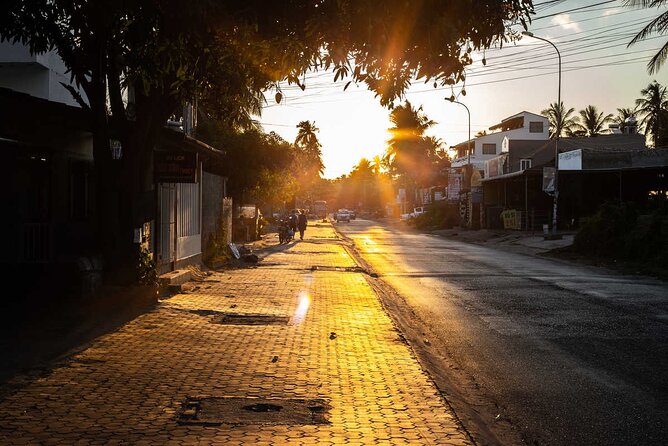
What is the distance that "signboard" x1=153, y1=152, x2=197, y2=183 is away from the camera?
13.8 meters

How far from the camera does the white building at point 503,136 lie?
80.5 m

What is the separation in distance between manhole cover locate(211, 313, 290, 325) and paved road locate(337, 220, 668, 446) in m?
1.99

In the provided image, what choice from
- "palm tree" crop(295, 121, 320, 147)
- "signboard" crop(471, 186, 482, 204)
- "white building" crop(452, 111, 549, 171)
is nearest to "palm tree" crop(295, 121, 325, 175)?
"palm tree" crop(295, 121, 320, 147)

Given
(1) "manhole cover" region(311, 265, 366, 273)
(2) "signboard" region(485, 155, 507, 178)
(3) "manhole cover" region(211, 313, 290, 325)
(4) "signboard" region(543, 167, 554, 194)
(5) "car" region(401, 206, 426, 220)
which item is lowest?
(1) "manhole cover" region(311, 265, 366, 273)

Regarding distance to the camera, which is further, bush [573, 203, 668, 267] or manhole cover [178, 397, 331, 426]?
bush [573, 203, 668, 267]

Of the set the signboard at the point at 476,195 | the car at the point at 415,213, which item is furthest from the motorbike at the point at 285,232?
the car at the point at 415,213

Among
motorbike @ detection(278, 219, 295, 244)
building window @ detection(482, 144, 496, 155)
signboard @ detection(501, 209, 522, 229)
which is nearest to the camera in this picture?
motorbike @ detection(278, 219, 295, 244)

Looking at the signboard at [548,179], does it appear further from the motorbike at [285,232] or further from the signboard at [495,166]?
the signboard at [495,166]

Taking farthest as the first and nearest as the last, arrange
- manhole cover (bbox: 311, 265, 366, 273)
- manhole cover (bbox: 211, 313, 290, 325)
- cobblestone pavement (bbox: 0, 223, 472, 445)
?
manhole cover (bbox: 311, 265, 366, 273) → manhole cover (bbox: 211, 313, 290, 325) → cobblestone pavement (bbox: 0, 223, 472, 445)

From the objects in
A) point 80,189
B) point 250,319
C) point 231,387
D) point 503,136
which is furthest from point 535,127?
point 231,387

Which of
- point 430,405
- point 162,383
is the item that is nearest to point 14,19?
point 162,383

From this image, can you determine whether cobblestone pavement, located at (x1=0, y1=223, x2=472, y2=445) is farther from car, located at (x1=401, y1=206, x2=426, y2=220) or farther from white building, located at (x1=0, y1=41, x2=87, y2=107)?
car, located at (x1=401, y1=206, x2=426, y2=220)

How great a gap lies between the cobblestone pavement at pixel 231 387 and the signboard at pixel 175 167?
3.47 meters

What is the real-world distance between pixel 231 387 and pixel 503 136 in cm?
8263
